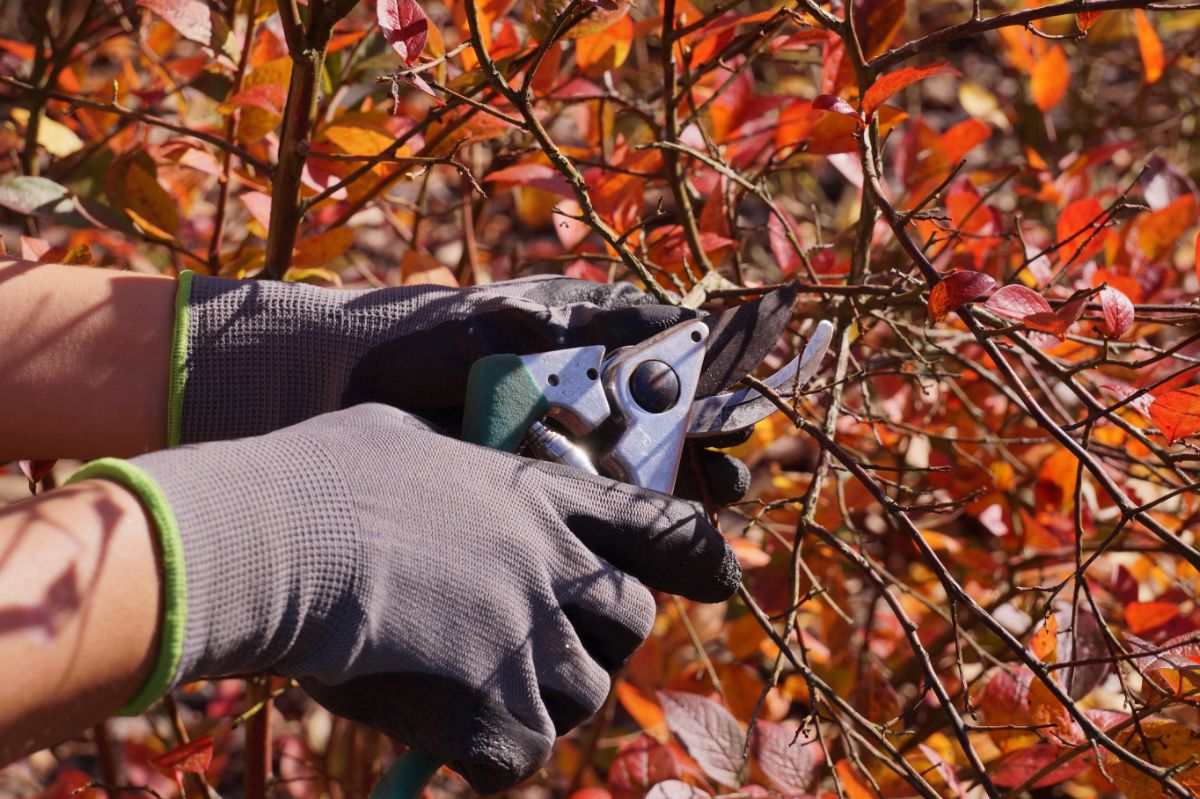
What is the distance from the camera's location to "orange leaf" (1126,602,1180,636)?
1689mm

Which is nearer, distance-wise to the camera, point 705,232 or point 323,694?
point 323,694

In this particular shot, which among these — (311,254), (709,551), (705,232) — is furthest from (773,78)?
(709,551)

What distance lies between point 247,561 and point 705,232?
97 centimetres

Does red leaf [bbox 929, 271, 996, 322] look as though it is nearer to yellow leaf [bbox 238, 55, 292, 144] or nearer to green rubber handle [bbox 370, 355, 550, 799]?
green rubber handle [bbox 370, 355, 550, 799]

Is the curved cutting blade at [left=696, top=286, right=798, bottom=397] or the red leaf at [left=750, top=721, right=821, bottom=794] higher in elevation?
the curved cutting blade at [left=696, top=286, right=798, bottom=397]

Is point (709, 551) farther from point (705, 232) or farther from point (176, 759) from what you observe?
point (176, 759)

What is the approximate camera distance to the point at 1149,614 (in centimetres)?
169

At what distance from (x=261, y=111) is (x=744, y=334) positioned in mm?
838

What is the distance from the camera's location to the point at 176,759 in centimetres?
151

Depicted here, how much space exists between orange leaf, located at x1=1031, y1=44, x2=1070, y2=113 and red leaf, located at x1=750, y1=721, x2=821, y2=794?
1.32 meters

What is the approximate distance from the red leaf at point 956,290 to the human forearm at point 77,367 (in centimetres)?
99

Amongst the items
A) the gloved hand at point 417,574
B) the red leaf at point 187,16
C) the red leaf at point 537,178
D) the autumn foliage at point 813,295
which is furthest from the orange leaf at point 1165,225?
the red leaf at point 187,16

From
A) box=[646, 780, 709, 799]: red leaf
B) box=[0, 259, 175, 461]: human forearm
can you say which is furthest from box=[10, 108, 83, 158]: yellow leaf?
box=[646, 780, 709, 799]: red leaf

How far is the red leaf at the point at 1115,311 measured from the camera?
1258 millimetres
